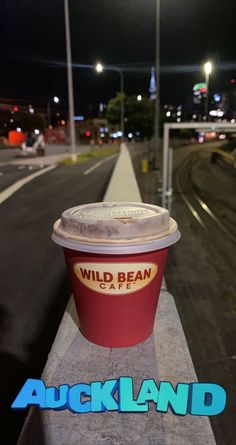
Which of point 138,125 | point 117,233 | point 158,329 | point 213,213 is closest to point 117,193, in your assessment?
point 213,213

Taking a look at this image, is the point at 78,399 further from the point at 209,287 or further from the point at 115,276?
the point at 209,287

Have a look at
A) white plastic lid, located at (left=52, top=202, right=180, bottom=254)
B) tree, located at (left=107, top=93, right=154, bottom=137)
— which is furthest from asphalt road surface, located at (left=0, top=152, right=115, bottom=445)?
tree, located at (left=107, top=93, right=154, bottom=137)

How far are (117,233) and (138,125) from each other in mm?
64748

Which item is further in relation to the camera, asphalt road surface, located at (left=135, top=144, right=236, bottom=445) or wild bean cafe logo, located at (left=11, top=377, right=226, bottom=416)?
asphalt road surface, located at (left=135, top=144, right=236, bottom=445)

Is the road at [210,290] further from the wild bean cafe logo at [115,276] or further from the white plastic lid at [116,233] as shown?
the white plastic lid at [116,233]

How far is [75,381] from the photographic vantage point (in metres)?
2.14

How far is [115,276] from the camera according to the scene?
2.10 meters

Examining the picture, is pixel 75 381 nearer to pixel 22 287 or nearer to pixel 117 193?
pixel 22 287

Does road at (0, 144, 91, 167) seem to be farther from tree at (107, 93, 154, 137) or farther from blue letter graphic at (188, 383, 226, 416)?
tree at (107, 93, 154, 137)

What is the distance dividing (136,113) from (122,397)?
6439 cm

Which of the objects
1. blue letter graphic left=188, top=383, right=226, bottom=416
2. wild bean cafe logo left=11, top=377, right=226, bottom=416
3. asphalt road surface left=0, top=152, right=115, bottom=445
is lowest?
asphalt road surface left=0, top=152, right=115, bottom=445

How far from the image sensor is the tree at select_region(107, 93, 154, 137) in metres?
62.8

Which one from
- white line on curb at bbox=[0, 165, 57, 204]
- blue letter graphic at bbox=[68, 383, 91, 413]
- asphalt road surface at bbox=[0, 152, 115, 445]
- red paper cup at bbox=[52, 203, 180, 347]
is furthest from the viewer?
white line on curb at bbox=[0, 165, 57, 204]

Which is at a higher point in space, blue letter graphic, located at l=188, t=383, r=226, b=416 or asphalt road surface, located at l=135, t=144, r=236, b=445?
blue letter graphic, located at l=188, t=383, r=226, b=416
